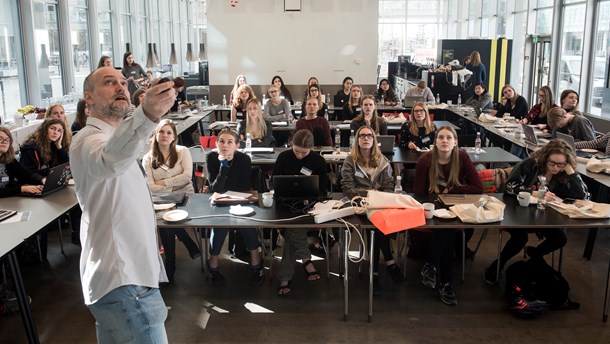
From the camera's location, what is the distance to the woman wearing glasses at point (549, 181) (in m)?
4.38

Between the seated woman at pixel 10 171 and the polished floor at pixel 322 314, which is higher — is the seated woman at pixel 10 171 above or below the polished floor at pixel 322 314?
above

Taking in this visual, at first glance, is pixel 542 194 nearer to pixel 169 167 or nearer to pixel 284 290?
pixel 284 290

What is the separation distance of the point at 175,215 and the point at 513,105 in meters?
6.87

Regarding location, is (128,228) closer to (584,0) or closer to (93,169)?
(93,169)

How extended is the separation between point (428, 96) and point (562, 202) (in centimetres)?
719

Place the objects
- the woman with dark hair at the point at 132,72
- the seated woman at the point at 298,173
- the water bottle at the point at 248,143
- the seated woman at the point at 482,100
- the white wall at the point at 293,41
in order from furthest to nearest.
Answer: the white wall at the point at 293,41 < the woman with dark hair at the point at 132,72 < the seated woman at the point at 482,100 < the water bottle at the point at 248,143 < the seated woman at the point at 298,173

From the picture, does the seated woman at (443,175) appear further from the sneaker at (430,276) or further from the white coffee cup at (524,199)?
the white coffee cup at (524,199)

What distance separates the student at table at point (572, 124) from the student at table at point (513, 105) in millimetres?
2159

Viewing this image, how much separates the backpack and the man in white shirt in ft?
9.50

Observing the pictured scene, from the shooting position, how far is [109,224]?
1927 millimetres

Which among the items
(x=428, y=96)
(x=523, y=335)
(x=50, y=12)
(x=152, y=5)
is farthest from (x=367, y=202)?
(x=152, y=5)

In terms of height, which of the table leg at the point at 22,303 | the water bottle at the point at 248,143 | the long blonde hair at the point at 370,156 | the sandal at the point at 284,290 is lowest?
the sandal at the point at 284,290

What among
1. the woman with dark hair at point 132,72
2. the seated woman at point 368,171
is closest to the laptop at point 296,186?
the seated woman at point 368,171

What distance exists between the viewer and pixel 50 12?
10.2m
